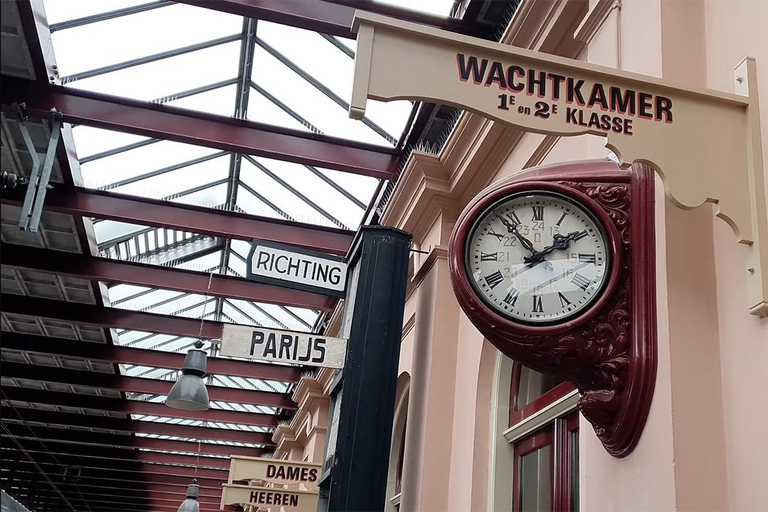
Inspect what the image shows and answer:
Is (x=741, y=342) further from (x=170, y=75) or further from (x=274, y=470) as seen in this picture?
(x=274, y=470)

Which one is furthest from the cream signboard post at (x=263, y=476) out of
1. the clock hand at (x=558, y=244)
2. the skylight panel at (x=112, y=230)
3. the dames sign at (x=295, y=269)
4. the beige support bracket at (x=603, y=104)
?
the beige support bracket at (x=603, y=104)

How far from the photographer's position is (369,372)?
15.5 feet

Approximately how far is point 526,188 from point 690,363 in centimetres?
92

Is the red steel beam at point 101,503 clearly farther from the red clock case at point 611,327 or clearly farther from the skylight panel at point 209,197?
the red clock case at point 611,327

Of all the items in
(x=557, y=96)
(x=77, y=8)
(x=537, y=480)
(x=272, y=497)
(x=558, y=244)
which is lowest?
(x=537, y=480)

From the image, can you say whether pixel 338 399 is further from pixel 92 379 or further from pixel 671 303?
pixel 92 379

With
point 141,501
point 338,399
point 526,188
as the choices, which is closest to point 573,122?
point 526,188

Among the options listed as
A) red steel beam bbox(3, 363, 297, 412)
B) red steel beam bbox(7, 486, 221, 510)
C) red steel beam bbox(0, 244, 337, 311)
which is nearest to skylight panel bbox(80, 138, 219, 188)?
red steel beam bbox(0, 244, 337, 311)

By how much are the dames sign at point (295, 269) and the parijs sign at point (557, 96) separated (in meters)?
2.92

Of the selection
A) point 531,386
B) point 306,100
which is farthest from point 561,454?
point 306,100

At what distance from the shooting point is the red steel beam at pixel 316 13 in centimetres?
646

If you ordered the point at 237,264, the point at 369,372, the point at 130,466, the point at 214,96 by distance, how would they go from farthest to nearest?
the point at 130,466
the point at 237,264
the point at 214,96
the point at 369,372

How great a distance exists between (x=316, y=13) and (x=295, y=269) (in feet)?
7.75

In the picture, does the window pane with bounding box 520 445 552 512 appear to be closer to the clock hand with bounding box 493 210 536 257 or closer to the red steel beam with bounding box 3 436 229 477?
the clock hand with bounding box 493 210 536 257
